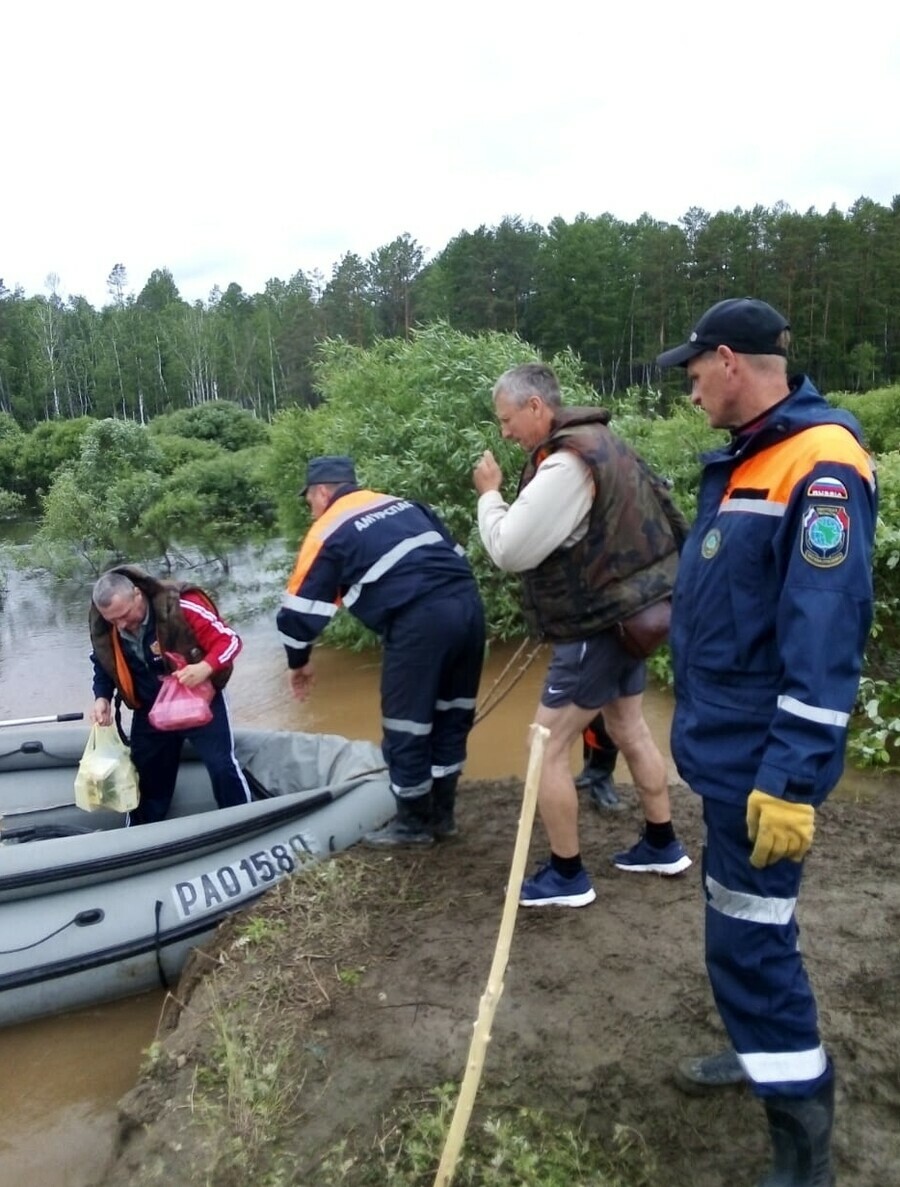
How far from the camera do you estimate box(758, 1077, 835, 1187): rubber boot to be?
2160 mm

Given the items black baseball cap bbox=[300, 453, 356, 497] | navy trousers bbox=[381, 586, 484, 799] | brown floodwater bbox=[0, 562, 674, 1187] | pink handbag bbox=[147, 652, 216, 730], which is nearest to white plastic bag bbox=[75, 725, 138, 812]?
pink handbag bbox=[147, 652, 216, 730]

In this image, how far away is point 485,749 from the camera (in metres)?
6.62

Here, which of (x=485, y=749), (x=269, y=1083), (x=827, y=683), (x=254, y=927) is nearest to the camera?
(x=827, y=683)

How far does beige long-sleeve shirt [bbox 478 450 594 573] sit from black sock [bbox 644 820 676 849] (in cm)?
125

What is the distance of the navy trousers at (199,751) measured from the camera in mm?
4855

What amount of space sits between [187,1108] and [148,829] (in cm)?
155

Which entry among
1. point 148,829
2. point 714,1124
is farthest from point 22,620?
point 714,1124

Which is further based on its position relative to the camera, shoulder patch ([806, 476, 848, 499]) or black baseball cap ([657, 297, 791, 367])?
black baseball cap ([657, 297, 791, 367])

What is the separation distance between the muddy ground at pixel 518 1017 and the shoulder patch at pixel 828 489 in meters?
1.69

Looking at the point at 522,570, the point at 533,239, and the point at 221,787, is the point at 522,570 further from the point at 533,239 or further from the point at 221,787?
the point at 533,239

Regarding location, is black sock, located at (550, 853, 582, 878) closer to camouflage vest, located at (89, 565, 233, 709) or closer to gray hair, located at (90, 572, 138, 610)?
camouflage vest, located at (89, 565, 233, 709)

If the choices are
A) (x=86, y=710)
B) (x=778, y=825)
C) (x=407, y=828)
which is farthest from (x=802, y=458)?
(x=86, y=710)

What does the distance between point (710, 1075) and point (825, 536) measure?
162 centimetres

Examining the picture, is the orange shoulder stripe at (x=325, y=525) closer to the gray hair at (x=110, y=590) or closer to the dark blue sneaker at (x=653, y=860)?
the gray hair at (x=110, y=590)
